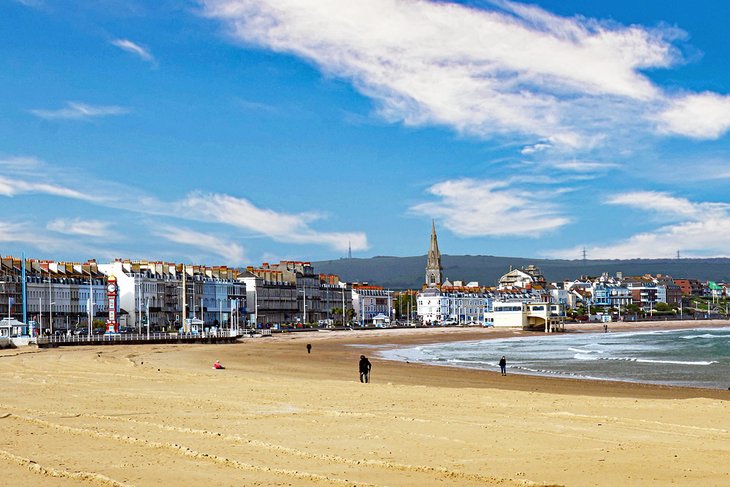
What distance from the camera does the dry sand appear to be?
38.6 ft

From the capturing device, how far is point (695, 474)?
1187cm

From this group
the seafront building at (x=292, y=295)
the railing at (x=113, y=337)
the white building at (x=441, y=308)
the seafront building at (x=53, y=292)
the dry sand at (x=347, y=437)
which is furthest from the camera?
the white building at (x=441, y=308)

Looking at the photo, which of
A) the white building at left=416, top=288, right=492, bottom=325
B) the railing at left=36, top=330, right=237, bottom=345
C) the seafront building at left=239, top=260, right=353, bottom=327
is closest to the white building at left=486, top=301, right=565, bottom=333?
the seafront building at left=239, top=260, right=353, bottom=327

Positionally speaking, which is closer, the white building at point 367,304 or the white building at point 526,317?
the white building at point 526,317

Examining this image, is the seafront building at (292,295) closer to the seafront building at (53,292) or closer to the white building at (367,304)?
A: the white building at (367,304)

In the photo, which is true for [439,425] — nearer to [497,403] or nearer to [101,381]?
[497,403]

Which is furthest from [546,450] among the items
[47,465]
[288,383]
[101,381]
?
[101,381]

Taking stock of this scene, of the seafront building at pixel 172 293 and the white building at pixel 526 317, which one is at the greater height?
the seafront building at pixel 172 293

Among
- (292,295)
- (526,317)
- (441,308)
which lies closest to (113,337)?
(526,317)

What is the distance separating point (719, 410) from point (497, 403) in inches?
194

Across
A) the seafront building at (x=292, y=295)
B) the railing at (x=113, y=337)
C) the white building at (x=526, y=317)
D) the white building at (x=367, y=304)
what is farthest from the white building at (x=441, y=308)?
the railing at (x=113, y=337)

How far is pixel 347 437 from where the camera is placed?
50.4ft

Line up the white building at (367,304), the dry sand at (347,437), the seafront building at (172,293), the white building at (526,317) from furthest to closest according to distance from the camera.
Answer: the white building at (367,304) → the white building at (526,317) → the seafront building at (172,293) → the dry sand at (347,437)

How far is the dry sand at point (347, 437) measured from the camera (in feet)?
38.6
